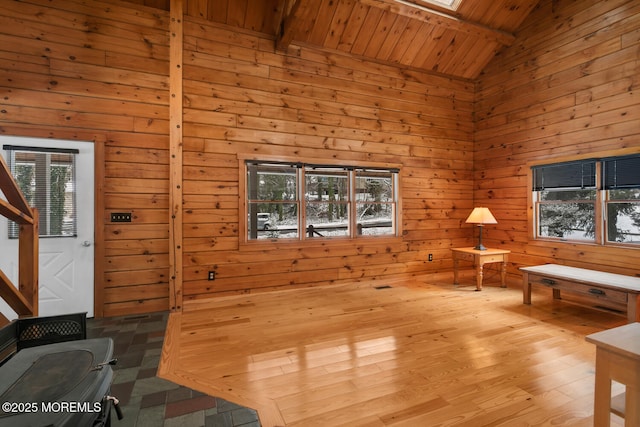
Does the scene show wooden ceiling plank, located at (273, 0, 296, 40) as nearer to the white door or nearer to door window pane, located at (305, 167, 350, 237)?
door window pane, located at (305, 167, 350, 237)

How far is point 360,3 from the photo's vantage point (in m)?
3.85

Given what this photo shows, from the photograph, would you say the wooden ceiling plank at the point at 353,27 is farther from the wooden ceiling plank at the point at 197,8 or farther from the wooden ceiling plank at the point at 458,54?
the wooden ceiling plank at the point at 197,8

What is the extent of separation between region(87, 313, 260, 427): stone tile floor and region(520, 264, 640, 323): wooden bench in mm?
3359

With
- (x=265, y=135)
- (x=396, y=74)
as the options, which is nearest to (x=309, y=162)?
(x=265, y=135)

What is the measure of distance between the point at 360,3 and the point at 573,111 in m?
3.13

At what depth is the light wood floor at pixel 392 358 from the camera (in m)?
1.69

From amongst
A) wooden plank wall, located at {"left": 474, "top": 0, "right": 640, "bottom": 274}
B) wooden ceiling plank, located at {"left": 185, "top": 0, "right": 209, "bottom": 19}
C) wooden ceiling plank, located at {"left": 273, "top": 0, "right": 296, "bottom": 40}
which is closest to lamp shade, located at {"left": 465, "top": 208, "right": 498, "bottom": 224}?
wooden plank wall, located at {"left": 474, "top": 0, "right": 640, "bottom": 274}

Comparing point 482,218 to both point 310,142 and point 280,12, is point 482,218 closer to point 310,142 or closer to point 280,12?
point 310,142

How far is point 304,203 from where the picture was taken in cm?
409

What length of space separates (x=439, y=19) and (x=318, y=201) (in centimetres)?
304

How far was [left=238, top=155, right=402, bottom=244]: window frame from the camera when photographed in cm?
375

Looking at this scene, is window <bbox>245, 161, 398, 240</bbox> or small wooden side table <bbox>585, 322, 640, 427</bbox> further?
window <bbox>245, 161, 398, 240</bbox>

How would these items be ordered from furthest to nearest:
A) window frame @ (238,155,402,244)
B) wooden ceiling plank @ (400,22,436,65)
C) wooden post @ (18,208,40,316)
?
wooden ceiling plank @ (400,22,436,65) < window frame @ (238,155,402,244) < wooden post @ (18,208,40,316)

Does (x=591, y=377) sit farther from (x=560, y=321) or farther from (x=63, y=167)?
(x=63, y=167)
